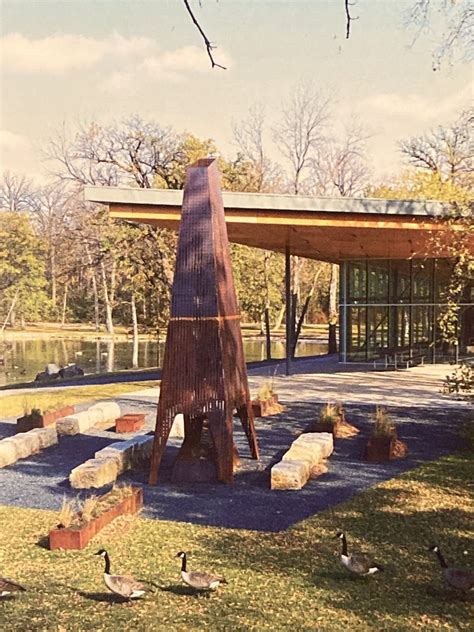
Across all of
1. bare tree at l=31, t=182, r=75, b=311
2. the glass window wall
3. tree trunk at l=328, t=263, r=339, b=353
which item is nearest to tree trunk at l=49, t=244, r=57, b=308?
bare tree at l=31, t=182, r=75, b=311

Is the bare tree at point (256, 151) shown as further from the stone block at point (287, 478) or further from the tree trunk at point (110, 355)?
the stone block at point (287, 478)

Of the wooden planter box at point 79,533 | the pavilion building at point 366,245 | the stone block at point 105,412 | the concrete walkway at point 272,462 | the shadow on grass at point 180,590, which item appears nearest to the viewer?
the shadow on grass at point 180,590

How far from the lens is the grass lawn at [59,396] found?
14.1m

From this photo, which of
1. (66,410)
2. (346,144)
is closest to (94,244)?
(346,144)

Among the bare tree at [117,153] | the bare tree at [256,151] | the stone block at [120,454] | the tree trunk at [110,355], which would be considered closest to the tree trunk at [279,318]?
the tree trunk at [110,355]

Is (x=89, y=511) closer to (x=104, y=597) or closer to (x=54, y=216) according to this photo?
(x=104, y=597)

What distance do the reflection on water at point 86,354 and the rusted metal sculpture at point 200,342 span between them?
59.5ft

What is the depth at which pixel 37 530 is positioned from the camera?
7141 mm

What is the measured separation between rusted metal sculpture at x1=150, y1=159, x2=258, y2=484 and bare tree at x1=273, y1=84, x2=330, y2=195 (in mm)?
21888

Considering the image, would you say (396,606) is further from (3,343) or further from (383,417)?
(3,343)

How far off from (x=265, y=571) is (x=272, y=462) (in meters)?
3.79

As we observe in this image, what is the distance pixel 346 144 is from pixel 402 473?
98.3 feet

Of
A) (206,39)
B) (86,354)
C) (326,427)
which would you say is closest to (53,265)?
(86,354)

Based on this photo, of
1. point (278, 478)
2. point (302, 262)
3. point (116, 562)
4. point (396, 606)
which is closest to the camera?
point (396, 606)
